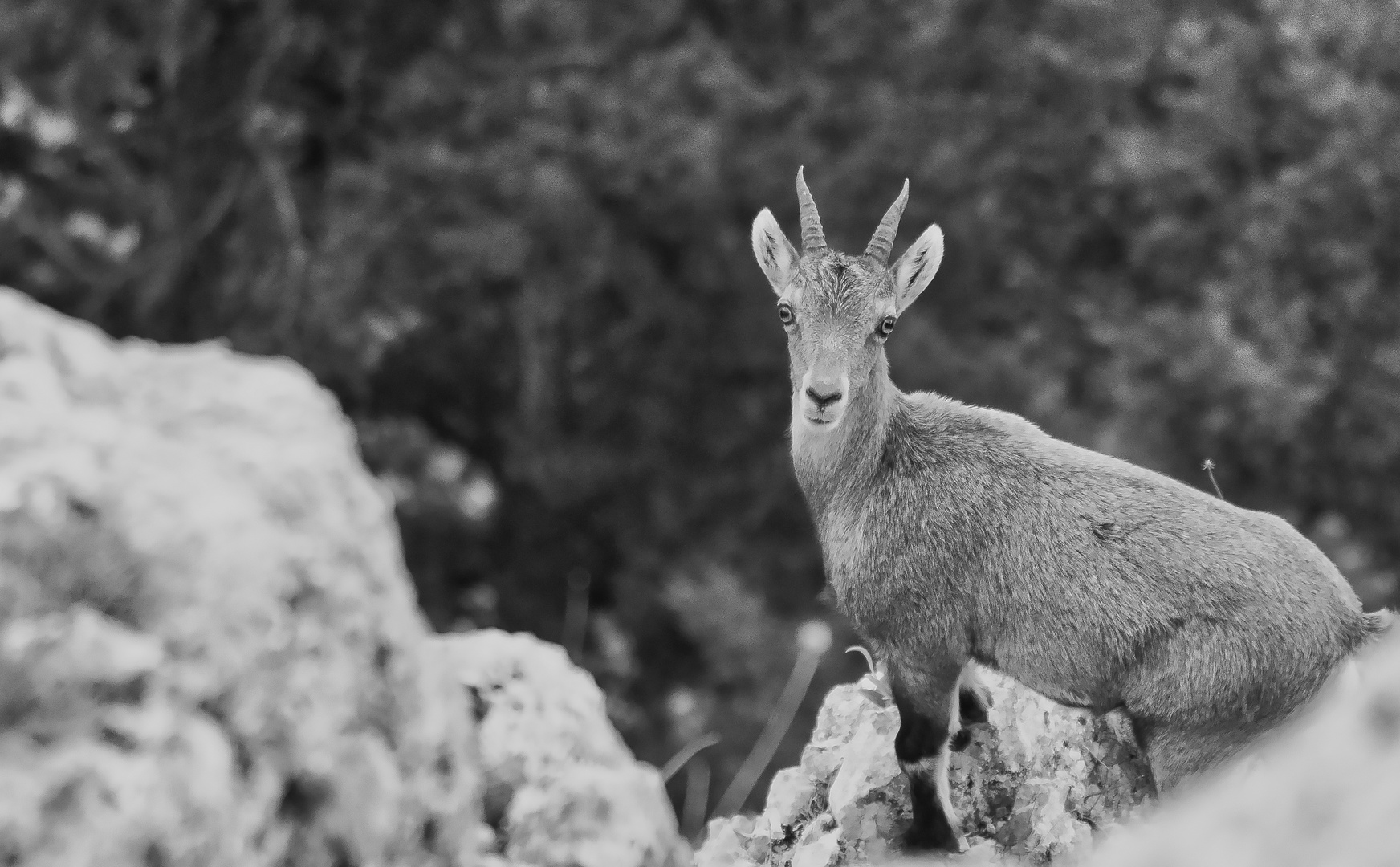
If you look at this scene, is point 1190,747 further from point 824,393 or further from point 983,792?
point 824,393

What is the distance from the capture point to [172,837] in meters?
2.82

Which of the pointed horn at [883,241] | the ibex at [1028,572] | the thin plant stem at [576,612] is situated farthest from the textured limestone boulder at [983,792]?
the thin plant stem at [576,612]

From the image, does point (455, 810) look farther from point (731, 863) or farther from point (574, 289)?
point (574, 289)

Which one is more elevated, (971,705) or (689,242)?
(971,705)

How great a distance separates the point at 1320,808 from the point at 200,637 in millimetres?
2085

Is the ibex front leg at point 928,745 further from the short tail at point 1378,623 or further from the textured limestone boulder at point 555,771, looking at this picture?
the short tail at point 1378,623

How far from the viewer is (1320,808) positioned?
6.57 feet

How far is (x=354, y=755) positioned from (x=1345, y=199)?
14.8 meters

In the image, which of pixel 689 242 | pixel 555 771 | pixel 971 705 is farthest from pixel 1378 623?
pixel 689 242

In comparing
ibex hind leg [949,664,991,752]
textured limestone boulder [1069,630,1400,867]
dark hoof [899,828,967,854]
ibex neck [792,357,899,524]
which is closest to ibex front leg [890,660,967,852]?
dark hoof [899,828,967,854]

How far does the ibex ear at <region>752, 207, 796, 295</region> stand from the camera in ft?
21.4

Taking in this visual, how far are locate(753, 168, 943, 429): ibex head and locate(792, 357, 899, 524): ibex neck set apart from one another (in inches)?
2.2

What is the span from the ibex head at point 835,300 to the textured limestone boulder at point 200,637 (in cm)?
263

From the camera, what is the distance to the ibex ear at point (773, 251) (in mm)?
6516
